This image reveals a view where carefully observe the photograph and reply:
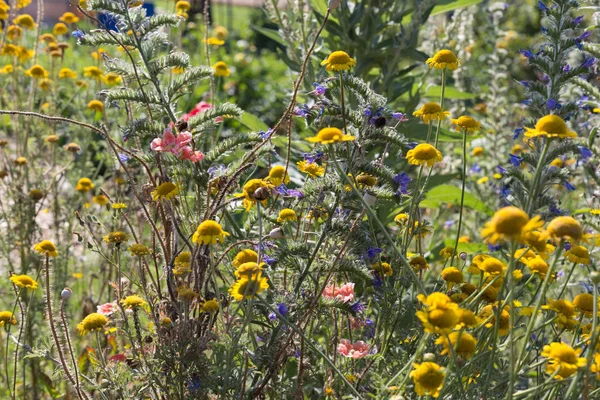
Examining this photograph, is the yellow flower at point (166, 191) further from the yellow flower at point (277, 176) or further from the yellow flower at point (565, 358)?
the yellow flower at point (565, 358)

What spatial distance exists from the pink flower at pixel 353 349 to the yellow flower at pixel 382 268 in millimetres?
187

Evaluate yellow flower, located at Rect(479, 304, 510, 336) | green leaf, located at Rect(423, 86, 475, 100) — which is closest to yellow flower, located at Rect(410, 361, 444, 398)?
yellow flower, located at Rect(479, 304, 510, 336)

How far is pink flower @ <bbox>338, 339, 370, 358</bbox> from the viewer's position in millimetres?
1794

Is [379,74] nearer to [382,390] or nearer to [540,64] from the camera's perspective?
[540,64]

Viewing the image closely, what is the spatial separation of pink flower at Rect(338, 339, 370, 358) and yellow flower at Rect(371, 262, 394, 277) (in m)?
0.19

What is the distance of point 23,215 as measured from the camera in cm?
304

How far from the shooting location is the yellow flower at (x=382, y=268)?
194 centimetres

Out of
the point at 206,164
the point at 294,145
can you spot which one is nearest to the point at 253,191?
the point at 206,164

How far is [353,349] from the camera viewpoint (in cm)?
183

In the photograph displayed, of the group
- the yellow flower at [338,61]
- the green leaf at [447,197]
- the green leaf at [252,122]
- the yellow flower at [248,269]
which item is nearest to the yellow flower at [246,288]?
the yellow flower at [248,269]

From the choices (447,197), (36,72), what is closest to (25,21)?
(36,72)

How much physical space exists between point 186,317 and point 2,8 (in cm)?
200

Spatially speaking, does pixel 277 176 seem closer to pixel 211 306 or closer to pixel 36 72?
pixel 211 306

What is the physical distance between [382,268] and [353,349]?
0.22m
